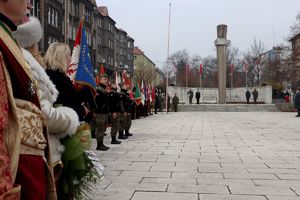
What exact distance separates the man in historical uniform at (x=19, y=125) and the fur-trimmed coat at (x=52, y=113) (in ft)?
1.01

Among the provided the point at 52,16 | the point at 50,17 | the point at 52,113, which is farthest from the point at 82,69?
the point at 52,16

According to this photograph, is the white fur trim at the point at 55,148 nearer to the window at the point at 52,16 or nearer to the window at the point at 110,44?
the window at the point at 52,16

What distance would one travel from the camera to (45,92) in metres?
2.51

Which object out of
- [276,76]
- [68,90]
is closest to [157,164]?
[68,90]

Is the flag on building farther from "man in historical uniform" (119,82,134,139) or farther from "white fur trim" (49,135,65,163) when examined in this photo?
"man in historical uniform" (119,82,134,139)

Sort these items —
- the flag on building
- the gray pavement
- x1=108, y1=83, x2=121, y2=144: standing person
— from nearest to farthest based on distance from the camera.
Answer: the gray pavement, the flag on building, x1=108, y1=83, x2=121, y2=144: standing person

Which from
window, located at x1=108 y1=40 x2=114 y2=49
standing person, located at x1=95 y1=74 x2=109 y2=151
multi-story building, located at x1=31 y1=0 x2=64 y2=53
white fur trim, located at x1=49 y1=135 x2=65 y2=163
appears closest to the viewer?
white fur trim, located at x1=49 y1=135 x2=65 y2=163

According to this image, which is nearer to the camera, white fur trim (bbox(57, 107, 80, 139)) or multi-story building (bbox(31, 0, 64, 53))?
white fur trim (bbox(57, 107, 80, 139))

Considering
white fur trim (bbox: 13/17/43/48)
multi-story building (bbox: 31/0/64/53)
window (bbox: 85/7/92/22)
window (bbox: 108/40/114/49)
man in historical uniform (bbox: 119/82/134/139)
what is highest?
window (bbox: 85/7/92/22)

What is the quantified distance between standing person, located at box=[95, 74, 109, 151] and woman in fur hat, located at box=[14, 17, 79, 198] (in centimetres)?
659

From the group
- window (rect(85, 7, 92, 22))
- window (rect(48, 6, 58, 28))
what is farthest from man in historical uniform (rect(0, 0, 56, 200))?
window (rect(85, 7, 92, 22))

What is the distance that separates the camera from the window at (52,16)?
1598 inches

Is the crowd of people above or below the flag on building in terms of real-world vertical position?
below

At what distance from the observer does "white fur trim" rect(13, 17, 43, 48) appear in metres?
2.44
